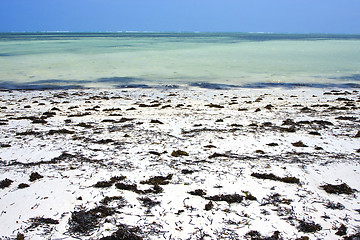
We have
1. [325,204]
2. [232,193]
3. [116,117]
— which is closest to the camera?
[325,204]

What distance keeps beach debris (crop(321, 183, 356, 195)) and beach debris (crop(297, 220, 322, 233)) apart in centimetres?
146

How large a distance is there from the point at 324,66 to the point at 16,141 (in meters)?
34.0

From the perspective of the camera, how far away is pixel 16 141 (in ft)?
31.1

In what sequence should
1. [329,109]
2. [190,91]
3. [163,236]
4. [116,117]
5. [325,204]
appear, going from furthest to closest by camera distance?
[190,91] → [329,109] → [116,117] → [325,204] → [163,236]

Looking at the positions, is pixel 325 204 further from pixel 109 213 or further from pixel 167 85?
pixel 167 85

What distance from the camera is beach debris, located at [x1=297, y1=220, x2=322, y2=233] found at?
5.08 metres

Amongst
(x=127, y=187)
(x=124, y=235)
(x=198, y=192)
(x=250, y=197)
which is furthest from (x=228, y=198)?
(x=124, y=235)

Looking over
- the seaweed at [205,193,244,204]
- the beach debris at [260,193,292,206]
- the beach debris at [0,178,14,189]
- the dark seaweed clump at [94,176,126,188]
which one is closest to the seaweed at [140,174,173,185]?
the dark seaweed clump at [94,176,126,188]

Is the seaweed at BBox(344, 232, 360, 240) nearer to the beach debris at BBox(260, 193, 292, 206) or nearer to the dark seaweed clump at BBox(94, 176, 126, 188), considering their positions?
the beach debris at BBox(260, 193, 292, 206)

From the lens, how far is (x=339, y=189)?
6.44m

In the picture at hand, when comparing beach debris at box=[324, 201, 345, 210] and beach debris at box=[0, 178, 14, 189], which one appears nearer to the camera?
beach debris at box=[324, 201, 345, 210]

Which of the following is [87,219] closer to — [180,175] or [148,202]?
[148,202]

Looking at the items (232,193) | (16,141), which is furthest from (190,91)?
(232,193)

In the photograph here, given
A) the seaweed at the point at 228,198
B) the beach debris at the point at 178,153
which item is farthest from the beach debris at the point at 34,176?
the seaweed at the point at 228,198
